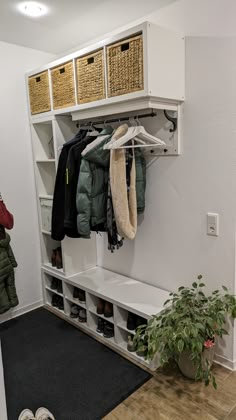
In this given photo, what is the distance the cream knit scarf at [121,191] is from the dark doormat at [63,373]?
950 mm

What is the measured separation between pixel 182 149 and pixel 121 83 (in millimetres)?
594

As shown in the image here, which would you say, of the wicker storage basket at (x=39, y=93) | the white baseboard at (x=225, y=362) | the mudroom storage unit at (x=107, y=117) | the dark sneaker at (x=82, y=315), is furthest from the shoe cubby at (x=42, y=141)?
the white baseboard at (x=225, y=362)

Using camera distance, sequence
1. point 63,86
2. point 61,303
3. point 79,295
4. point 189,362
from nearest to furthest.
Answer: point 189,362 < point 63,86 < point 79,295 < point 61,303

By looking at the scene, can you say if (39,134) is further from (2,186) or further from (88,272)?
(88,272)

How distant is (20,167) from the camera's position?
2.89 metres

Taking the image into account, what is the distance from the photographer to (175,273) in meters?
2.35

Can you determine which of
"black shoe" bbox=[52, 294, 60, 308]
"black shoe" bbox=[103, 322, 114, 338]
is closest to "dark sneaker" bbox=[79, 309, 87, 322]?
"black shoe" bbox=[103, 322, 114, 338]

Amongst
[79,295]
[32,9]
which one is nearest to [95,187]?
[79,295]

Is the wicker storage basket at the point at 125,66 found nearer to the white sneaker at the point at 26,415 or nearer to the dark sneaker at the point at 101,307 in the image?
the dark sneaker at the point at 101,307

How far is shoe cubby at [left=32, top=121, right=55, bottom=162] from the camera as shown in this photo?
2.92m

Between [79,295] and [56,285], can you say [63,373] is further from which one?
[56,285]

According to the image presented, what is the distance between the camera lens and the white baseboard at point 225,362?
2121 mm

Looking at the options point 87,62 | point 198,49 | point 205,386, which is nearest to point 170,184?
point 198,49

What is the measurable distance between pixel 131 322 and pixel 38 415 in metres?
0.84
